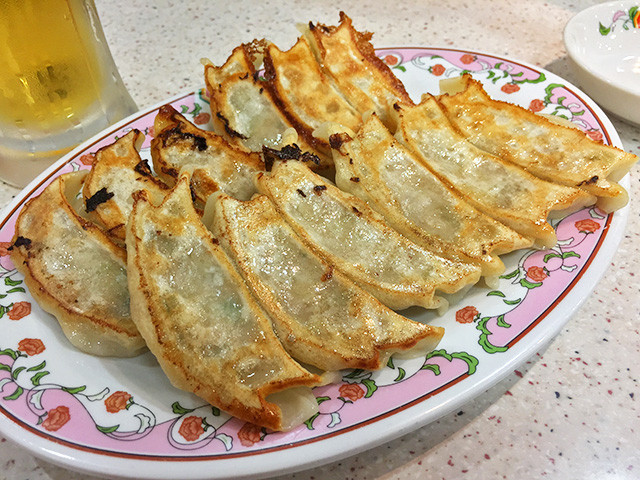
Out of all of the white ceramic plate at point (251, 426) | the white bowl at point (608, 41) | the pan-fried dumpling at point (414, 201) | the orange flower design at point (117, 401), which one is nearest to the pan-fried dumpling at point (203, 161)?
the pan-fried dumpling at point (414, 201)

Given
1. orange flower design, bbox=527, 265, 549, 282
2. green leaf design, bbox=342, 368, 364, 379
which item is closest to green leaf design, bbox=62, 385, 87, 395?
green leaf design, bbox=342, 368, 364, 379

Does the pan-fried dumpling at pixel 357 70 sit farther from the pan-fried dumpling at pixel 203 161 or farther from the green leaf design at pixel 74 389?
the green leaf design at pixel 74 389

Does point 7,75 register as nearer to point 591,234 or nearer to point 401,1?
point 591,234

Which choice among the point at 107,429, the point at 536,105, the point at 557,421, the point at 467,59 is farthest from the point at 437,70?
the point at 107,429

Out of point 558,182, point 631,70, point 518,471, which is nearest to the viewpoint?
point 518,471

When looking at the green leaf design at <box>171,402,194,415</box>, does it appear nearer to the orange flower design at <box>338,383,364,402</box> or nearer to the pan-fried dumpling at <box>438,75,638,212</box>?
the orange flower design at <box>338,383,364,402</box>

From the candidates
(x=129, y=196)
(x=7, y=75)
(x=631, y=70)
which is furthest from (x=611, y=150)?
(x=7, y=75)
